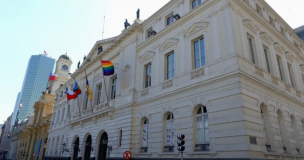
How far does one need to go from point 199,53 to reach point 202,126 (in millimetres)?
4723

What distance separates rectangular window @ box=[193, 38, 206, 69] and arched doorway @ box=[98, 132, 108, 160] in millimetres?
11732

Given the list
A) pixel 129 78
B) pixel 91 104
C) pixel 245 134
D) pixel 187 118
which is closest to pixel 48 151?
pixel 91 104

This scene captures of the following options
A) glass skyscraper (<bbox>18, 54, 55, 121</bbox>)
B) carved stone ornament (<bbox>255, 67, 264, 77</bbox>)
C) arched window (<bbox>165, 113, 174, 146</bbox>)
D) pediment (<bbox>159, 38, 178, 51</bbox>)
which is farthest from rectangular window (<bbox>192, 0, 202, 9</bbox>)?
glass skyscraper (<bbox>18, 54, 55, 121</bbox>)

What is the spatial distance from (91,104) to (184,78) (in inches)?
569

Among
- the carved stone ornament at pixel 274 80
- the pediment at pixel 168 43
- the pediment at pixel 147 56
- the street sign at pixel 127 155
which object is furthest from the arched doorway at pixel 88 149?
the carved stone ornament at pixel 274 80

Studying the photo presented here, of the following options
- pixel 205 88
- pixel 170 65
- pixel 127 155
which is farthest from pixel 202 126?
pixel 127 155

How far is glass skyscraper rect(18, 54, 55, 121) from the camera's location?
377ft

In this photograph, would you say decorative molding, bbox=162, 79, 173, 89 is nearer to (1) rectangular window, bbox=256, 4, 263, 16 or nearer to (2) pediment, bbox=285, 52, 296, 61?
(1) rectangular window, bbox=256, 4, 263, 16

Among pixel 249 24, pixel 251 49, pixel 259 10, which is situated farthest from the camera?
pixel 259 10

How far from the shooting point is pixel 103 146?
20828 mm

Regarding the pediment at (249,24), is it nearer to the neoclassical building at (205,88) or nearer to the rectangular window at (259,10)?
the neoclassical building at (205,88)

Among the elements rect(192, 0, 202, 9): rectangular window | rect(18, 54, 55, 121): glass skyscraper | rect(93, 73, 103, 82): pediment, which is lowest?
rect(93, 73, 103, 82): pediment

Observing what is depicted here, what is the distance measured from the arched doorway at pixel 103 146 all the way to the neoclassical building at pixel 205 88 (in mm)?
92

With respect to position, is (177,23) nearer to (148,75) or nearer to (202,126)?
(148,75)
